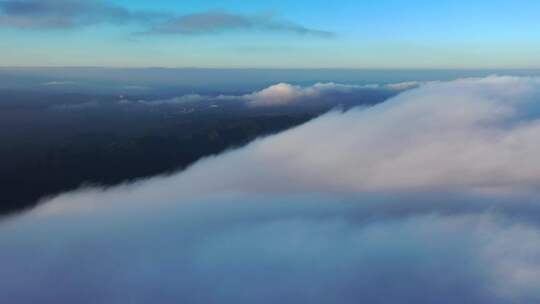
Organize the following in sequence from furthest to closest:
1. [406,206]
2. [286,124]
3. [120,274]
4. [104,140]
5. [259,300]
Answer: [286,124], [104,140], [406,206], [120,274], [259,300]

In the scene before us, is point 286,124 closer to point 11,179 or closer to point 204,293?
point 11,179

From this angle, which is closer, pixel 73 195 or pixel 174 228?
pixel 174 228

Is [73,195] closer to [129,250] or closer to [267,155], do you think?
[129,250]

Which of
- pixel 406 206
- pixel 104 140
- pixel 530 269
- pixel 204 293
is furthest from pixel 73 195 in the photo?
pixel 530 269

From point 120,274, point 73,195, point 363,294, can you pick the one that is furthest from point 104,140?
point 363,294

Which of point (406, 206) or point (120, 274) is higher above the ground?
point (406, 206)

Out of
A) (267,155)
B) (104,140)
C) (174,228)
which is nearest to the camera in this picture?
(174,228)
